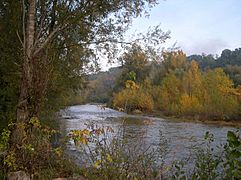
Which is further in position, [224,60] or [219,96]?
[224,60]

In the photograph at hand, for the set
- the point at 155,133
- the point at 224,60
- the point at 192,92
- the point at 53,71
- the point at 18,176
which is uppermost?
the point at 224,60

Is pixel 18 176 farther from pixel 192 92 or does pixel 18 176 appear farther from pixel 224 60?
pixel 224 60

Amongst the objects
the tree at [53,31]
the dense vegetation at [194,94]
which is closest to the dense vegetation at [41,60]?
the tree at [53,31]

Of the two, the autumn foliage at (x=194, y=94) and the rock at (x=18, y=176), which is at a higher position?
the autumn foliage at (x=194, y=94)

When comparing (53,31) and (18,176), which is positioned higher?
(53,31)

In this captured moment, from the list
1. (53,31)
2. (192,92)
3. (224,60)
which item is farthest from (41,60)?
(224,60)

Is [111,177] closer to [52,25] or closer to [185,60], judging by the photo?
[52,25]

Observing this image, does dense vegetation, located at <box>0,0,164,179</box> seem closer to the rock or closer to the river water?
the rock

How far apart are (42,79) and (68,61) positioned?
486 centimetres

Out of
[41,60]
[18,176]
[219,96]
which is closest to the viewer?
[18,176]

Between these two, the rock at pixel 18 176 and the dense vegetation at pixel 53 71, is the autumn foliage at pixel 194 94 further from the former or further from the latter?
the rock at pixel 18 176

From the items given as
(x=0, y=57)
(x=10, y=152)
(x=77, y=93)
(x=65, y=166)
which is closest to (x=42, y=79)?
(x=10, y=152)

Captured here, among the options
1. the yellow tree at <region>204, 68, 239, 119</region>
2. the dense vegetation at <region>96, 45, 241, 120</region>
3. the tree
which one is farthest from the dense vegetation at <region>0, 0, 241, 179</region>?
the yellow tree at <region>204, 68, 239, 119</region>

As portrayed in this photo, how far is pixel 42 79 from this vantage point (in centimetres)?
588
